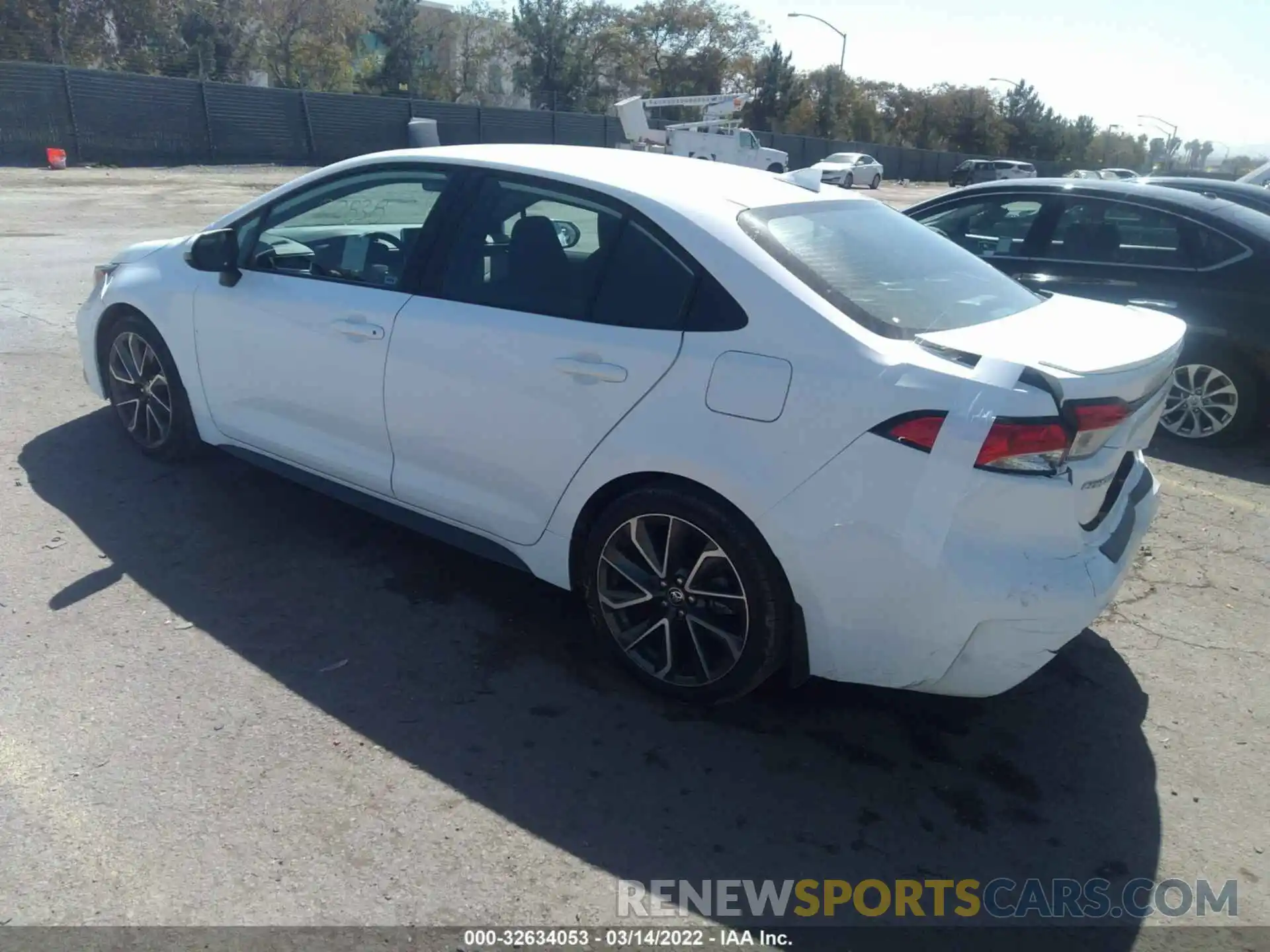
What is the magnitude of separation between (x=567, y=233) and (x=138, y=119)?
31903 mm

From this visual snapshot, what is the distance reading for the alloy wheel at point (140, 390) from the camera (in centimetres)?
483

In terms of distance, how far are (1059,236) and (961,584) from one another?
5.05 m

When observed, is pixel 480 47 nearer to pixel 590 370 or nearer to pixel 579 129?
pixel 579 129

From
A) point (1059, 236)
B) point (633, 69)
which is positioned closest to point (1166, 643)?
point (1059, 236)

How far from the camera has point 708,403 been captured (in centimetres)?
307

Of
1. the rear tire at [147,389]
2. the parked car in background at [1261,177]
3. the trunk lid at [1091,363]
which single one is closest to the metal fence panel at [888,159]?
the parked car in background at [1261,177]

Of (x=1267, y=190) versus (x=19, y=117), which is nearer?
(x=1267, y=190)

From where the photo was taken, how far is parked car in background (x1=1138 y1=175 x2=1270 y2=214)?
9000 mm

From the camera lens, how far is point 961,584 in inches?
109

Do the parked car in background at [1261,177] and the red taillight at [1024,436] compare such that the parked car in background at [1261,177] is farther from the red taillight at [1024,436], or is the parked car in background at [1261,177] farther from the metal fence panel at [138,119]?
the metal fence panel at [138,119]

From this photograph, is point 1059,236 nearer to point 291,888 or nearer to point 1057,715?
point 1057,715

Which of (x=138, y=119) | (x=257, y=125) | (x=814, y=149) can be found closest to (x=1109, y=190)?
(x=138, y=119)

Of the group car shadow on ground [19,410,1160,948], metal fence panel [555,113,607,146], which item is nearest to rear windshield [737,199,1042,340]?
car shadow on ground [19,410,1160,948]

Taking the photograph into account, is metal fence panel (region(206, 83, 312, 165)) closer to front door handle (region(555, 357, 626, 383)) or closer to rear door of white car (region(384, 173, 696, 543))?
rear door of white car (region(384, 173, 696, 543))
